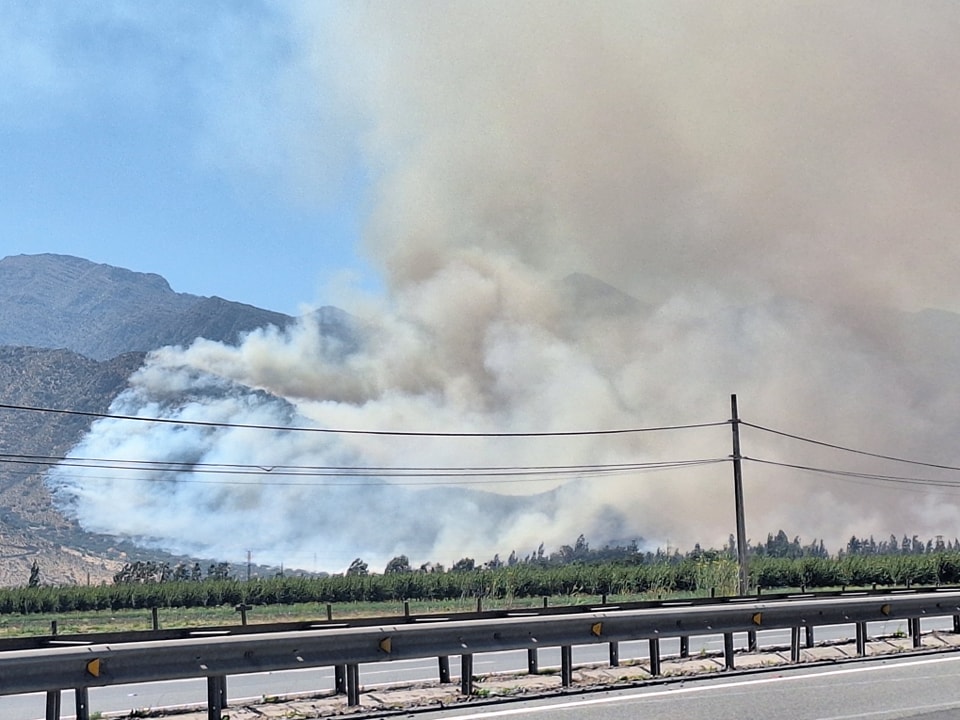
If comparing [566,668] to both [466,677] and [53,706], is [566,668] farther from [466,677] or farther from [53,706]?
[53,706]

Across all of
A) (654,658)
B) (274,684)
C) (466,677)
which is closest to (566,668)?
(466,677)

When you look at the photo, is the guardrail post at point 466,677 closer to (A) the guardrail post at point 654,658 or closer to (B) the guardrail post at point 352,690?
(B) the guardrail post at point 352,690

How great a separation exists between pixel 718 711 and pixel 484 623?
2804mm

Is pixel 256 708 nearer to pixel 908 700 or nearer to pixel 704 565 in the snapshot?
pixel 908 700

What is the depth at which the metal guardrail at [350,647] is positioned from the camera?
398 inches

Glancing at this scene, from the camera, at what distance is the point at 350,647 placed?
473 inches

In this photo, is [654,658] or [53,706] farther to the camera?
[654,658]

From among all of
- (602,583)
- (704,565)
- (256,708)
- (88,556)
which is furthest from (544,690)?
(88,556)

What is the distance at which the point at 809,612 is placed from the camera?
17.2 meters

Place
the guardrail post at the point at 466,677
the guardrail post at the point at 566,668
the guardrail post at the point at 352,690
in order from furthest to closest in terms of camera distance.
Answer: the guardrail post at the point at 566,668 → the guardrail post at the point at 466,677 → the guardrail post at the point at 352,690

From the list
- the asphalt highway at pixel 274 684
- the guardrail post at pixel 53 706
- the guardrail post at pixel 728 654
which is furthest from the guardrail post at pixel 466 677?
the guardrail post at pixel 53 706

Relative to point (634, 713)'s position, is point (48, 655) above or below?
above

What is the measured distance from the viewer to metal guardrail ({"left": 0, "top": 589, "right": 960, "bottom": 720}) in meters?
10.1

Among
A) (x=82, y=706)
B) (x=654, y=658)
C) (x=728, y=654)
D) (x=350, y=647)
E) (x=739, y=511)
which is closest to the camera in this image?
(x=82, y=706)
